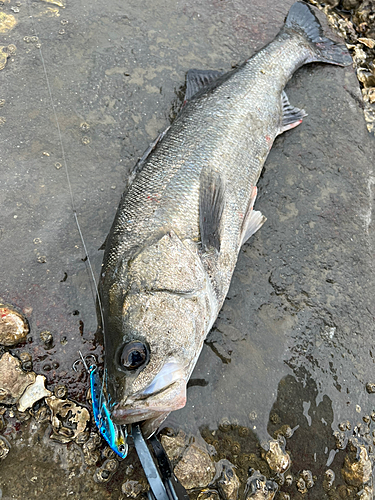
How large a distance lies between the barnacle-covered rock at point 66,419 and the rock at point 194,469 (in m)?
0.79

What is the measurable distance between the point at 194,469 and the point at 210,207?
2047mm

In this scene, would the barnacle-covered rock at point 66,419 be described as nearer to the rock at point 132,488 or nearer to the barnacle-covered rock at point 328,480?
the rock at point 132,488

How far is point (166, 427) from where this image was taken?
2.74 m

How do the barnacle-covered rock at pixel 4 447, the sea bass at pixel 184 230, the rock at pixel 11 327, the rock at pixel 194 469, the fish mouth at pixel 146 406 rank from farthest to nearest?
the rock at pixel 11 327
the rock at pixel 194 469
the barnacle-covered rock at pixel 4 447
the sea bass at pixel 184 230
the fish mouth at pixel 146 406

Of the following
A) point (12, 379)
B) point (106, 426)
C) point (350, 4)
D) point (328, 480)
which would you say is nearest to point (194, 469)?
point (106, 426)

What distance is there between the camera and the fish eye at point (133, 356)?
7.57 feet

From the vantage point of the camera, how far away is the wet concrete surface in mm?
2812

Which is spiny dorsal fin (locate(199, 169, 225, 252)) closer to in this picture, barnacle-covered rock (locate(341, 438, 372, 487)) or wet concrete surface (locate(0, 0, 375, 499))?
wet concrete surface (locate(0, 0, 375, 499))

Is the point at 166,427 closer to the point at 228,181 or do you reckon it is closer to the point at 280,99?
the point at 228,181

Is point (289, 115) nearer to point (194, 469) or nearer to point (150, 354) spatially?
point (150, 354)

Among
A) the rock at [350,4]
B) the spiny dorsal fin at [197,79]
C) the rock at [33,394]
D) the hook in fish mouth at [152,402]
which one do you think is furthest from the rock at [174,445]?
the rock at [350,4]

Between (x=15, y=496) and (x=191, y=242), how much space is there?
86.9 inches

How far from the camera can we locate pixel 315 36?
4.50 meters

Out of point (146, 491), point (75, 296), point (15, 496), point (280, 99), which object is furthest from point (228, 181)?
point (15, 496)
